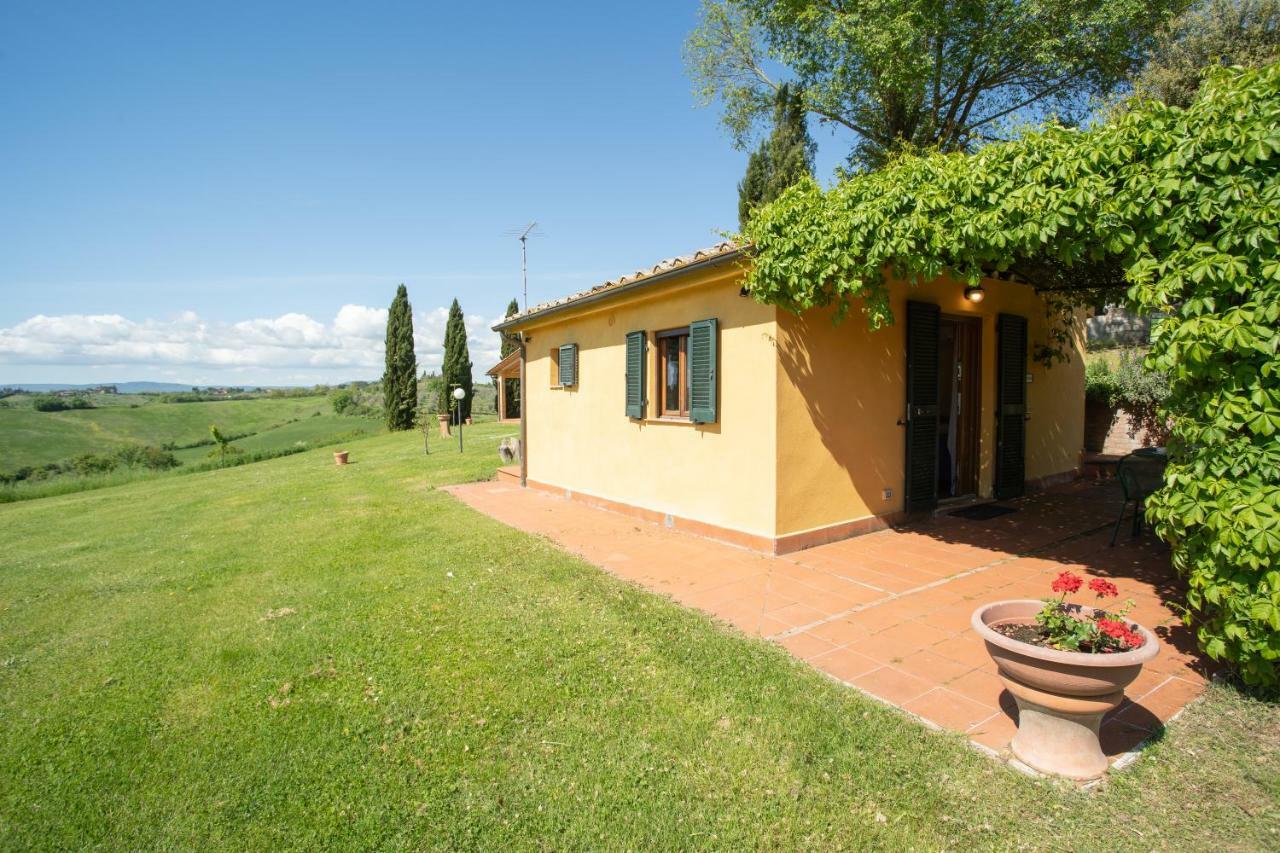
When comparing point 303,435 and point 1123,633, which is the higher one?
point 1123,633

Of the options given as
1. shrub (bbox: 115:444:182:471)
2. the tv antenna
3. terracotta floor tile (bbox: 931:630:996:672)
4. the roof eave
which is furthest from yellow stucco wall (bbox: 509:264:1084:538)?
shrub (bbox: 115:444:182:471)

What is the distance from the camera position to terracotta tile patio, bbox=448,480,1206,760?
120 inches

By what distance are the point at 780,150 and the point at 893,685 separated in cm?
1473

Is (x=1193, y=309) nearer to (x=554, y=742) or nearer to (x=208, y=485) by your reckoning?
(x=554, y=742)

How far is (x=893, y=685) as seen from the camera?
3.20 m

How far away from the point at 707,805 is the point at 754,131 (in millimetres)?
17712

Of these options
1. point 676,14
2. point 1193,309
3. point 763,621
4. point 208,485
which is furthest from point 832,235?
point 208,485

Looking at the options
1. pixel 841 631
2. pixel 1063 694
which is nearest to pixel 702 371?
pixel 841 631

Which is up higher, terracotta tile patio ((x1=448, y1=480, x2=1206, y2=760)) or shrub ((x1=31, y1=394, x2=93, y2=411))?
shrub ((x1=31, y1=394, x2=93, y2=411))

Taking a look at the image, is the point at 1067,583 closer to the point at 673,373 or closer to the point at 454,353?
the point at 673,373

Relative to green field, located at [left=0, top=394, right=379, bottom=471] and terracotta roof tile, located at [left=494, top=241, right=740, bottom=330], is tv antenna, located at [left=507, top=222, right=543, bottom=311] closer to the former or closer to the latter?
terracotta roof tile, located at [left=494, top=241, right=740, bottom=330]

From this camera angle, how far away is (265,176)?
10383 mm

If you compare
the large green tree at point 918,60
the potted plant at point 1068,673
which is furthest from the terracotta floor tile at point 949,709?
the large green tree at point 918,60

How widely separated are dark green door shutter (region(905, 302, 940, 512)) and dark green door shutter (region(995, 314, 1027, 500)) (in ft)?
4.85
